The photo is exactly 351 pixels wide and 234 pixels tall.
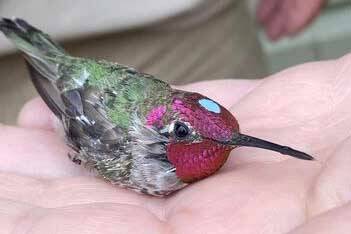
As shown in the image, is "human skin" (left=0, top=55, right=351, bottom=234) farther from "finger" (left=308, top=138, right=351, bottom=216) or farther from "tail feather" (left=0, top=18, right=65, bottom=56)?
"tail feather" (left=0, top=18, right=65, bottom=56)

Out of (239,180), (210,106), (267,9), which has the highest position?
(210,106)

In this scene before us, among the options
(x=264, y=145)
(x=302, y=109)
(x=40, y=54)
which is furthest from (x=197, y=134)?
(x=40, y=54)

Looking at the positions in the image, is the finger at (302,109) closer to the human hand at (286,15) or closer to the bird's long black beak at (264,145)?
the bird's long black beak at (264,145)

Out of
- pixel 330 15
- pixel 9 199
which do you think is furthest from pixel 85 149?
pixel 330 15

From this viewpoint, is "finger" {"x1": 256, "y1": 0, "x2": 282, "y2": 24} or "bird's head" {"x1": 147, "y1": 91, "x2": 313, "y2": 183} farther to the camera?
"finger" {"x1": 256, "y1": 0, "x2": 282, "y2": 24}

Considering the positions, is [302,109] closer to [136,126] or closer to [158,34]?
[136,126]

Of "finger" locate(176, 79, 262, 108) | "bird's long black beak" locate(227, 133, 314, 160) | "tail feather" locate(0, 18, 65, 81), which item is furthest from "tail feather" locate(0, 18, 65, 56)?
"bird's long black beak" locate(227, 133, 314, 160)
